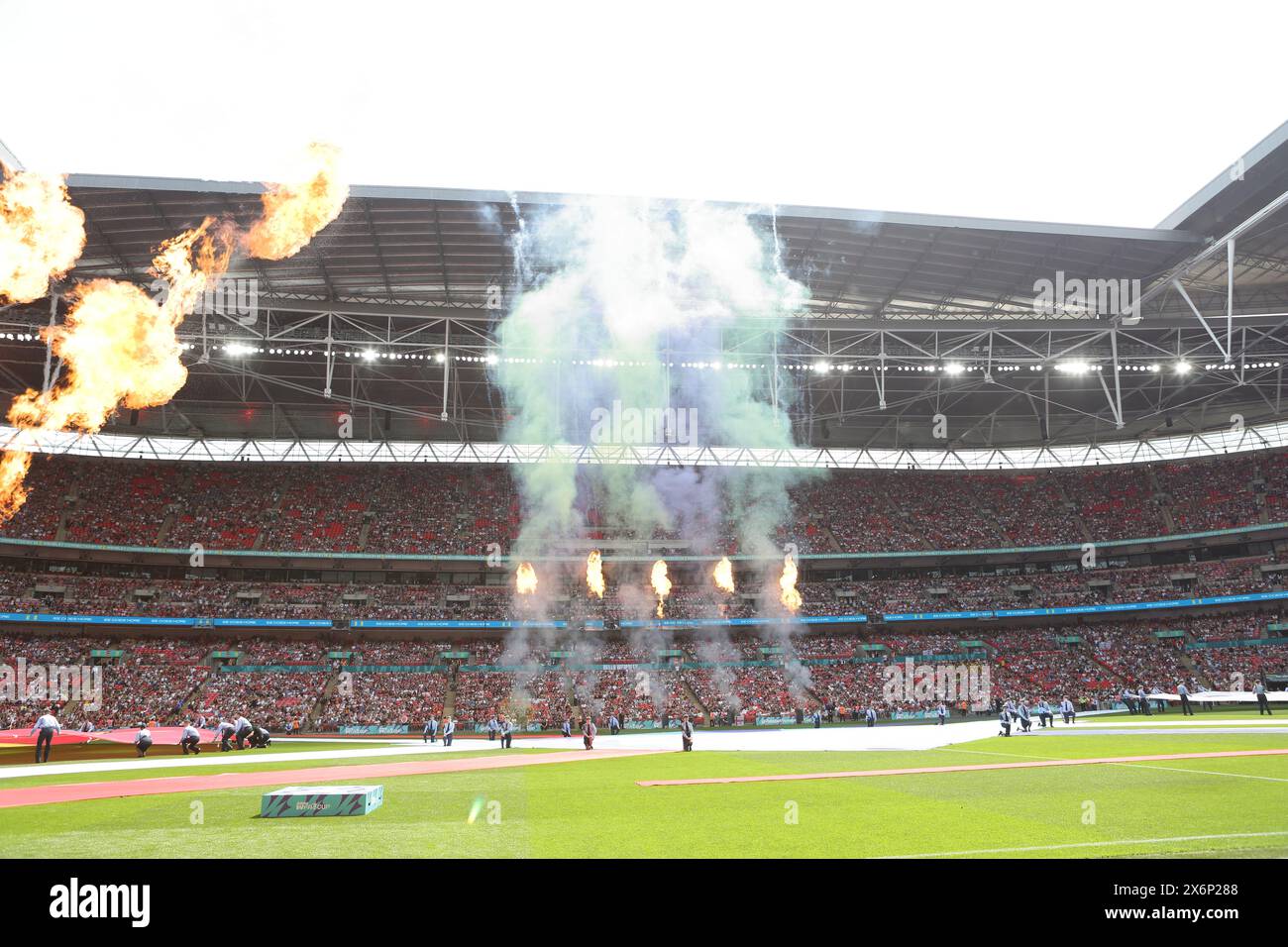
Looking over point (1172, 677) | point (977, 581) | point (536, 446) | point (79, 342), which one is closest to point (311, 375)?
point (536, 446)

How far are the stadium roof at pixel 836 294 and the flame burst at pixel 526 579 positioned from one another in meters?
10.8

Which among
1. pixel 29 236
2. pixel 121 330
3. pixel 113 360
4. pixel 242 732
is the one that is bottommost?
pixel 242 732

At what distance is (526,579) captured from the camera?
49844 millimetres

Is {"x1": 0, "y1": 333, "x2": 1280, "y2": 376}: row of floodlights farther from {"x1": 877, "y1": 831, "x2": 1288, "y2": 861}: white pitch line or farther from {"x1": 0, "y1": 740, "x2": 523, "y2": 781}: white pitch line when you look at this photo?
{"x1": 877, "y1": 831, "x2": 1288, "y2": 861}: white pitch line

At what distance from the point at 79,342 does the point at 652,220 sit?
802 inches

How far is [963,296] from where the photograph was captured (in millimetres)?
38531

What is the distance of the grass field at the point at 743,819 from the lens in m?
8.05

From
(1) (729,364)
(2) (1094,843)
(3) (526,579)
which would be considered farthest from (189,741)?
(1) (729,364)

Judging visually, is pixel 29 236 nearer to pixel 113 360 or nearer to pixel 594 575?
pixel 113 360

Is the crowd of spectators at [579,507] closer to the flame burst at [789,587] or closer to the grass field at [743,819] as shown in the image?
the flame burst at [789,587]

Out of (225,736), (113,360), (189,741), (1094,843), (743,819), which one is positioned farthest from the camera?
(225,736)

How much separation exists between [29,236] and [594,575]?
3452cm
